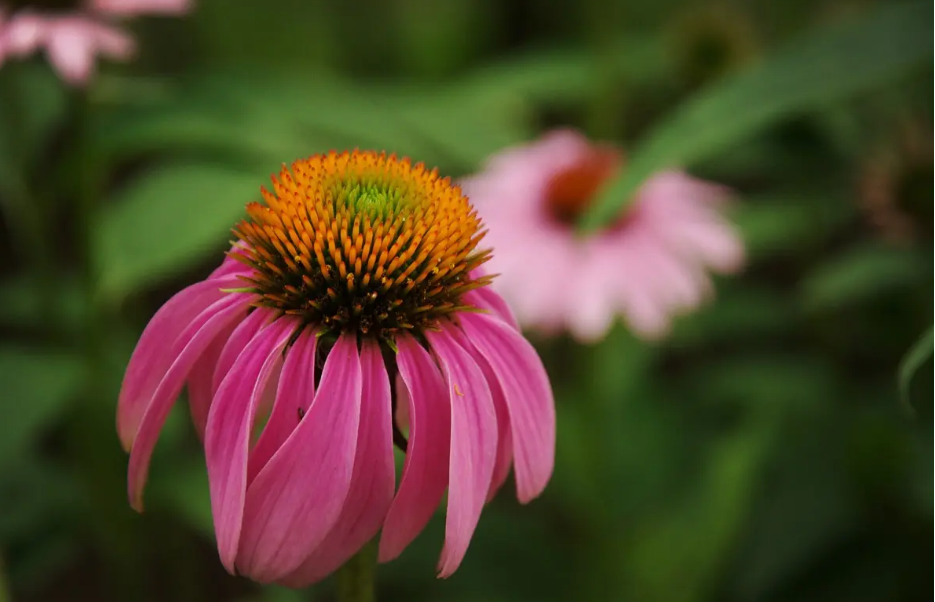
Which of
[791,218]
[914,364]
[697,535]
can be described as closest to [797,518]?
[697,535]

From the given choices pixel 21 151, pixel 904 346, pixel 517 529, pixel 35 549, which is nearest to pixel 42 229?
pixel 21 151

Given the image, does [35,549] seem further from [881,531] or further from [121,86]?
[881,531]

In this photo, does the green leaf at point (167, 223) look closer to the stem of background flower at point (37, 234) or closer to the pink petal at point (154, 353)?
the stem of background flower at point (37, 234)

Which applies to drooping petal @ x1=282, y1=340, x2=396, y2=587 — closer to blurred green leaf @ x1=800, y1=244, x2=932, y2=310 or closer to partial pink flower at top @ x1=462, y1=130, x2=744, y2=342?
partial pink flower at top @ x1=462, y1=130, x2=744, y2=342

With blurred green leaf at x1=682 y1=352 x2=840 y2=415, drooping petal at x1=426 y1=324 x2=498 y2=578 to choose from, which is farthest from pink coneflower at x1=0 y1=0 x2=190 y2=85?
blurred green leaf at x1=682 y1=352 x2=840 y2=415

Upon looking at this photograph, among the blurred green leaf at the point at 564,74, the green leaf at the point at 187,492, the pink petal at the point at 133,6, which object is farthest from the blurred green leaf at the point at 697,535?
the pink petal at the point at 133,6

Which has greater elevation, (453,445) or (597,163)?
(597,163)

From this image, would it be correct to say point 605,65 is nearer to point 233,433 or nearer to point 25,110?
point 25,110
